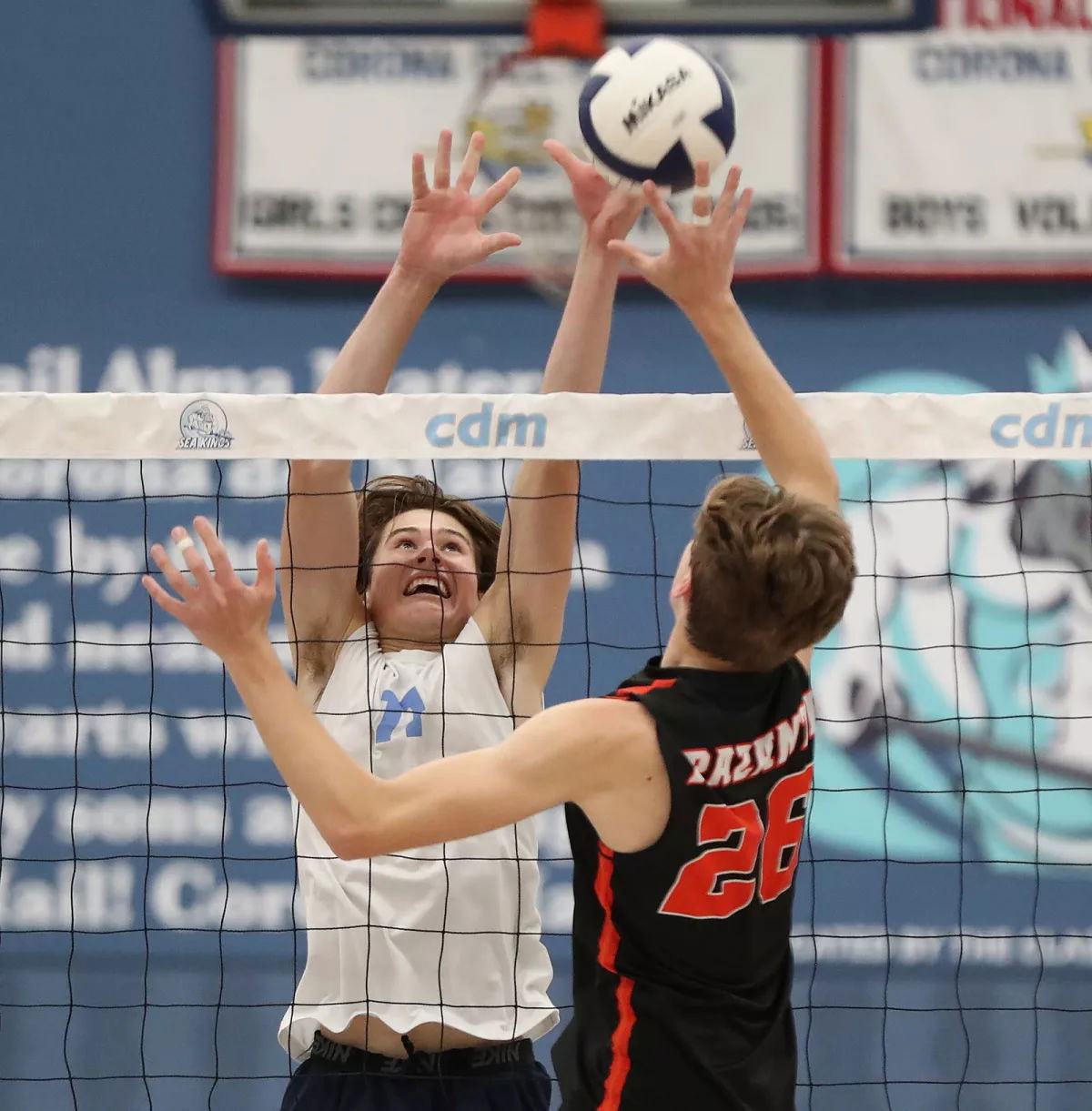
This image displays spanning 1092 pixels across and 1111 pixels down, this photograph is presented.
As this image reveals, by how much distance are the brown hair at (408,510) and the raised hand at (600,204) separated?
586mm

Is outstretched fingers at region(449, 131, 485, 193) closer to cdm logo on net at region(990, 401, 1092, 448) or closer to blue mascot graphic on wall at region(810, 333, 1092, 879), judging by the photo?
cdm logo on net at region(990, 401, 1092, 448)

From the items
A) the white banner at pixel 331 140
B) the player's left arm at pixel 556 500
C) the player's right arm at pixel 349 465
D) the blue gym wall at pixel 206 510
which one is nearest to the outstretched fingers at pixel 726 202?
the player's left arm at pixel 556 500

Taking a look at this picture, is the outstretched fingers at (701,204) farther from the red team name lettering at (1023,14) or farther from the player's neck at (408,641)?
the red team name lettering at (1023,14)

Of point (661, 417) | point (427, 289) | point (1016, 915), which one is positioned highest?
point (427, 289)

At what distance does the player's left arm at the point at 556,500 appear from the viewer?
112 inches

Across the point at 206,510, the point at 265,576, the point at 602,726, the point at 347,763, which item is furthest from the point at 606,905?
the point at 206,510

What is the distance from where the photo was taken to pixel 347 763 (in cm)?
191

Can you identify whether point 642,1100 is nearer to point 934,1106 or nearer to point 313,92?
point 934,1106

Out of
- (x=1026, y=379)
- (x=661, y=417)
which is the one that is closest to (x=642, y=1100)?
(x=661, y=417)

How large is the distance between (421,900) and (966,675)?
12.4ft

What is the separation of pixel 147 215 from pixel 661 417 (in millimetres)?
4131

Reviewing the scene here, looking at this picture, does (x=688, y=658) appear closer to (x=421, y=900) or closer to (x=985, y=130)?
(x=421, y=900)

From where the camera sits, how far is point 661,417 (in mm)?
2875

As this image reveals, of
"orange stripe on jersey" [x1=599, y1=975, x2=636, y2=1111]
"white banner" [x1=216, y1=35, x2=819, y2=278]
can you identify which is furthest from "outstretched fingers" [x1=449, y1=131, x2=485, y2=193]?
"white banner" [x1=216, y1=35, x2=819, y2=278]
